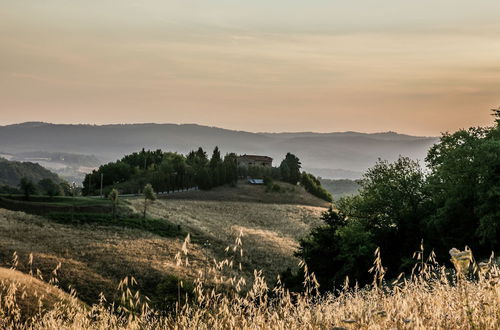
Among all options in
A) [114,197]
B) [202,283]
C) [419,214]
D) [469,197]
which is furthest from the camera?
[114,197]

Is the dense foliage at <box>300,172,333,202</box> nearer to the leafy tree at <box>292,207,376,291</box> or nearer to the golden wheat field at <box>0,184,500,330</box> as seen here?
the golden wheat field at <box>0,184,500,330</box>

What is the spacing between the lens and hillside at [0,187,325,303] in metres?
47.4

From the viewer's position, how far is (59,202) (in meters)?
86.1

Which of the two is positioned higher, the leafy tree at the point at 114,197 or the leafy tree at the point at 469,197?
the leafy tree at the point at 469,197

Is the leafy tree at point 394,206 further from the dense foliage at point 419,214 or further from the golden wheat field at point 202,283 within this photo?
the golden wheat field at point 202,283

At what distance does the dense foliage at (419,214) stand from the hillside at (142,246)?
36.7 feet

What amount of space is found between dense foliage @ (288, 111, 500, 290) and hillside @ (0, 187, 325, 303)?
1117 centimetres

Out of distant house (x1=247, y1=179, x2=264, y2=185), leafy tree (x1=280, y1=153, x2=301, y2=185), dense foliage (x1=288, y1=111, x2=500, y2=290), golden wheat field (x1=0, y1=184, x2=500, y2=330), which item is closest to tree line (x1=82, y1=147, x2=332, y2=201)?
leafy tree (x1=280, y1=153, x2=301, y2=185)

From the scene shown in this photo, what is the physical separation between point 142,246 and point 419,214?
3607cm

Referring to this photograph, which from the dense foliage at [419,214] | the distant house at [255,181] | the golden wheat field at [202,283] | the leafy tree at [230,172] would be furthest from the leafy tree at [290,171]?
the dense foliage at [419,214]

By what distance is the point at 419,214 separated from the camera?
42.6m

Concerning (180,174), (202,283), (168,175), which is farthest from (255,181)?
(202,283)

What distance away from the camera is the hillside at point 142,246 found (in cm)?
4738

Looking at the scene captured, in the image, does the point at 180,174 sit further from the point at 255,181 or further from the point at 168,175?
the point at 255,181
